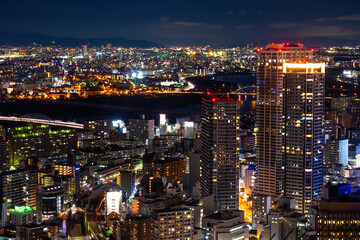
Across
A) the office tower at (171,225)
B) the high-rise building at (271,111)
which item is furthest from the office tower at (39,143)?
the office tower at (171,225)

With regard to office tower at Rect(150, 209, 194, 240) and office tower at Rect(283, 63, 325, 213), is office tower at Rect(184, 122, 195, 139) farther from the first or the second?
office tower at Rect(150, 209, 194, 240)

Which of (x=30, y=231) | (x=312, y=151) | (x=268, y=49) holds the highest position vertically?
(x=268, y=49)

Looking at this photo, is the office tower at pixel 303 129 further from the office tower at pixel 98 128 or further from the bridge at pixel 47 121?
the bridge at pixel 47 121

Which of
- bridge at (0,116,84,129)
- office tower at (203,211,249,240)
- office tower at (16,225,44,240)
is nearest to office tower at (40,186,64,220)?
office tower at (16,225,44,240)

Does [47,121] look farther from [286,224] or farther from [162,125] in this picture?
[286,224]

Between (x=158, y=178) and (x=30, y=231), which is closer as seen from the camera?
(x=30, y=231)

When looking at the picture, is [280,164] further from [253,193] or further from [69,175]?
[69,175]

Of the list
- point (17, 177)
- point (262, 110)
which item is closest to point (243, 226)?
point (262, 110)
